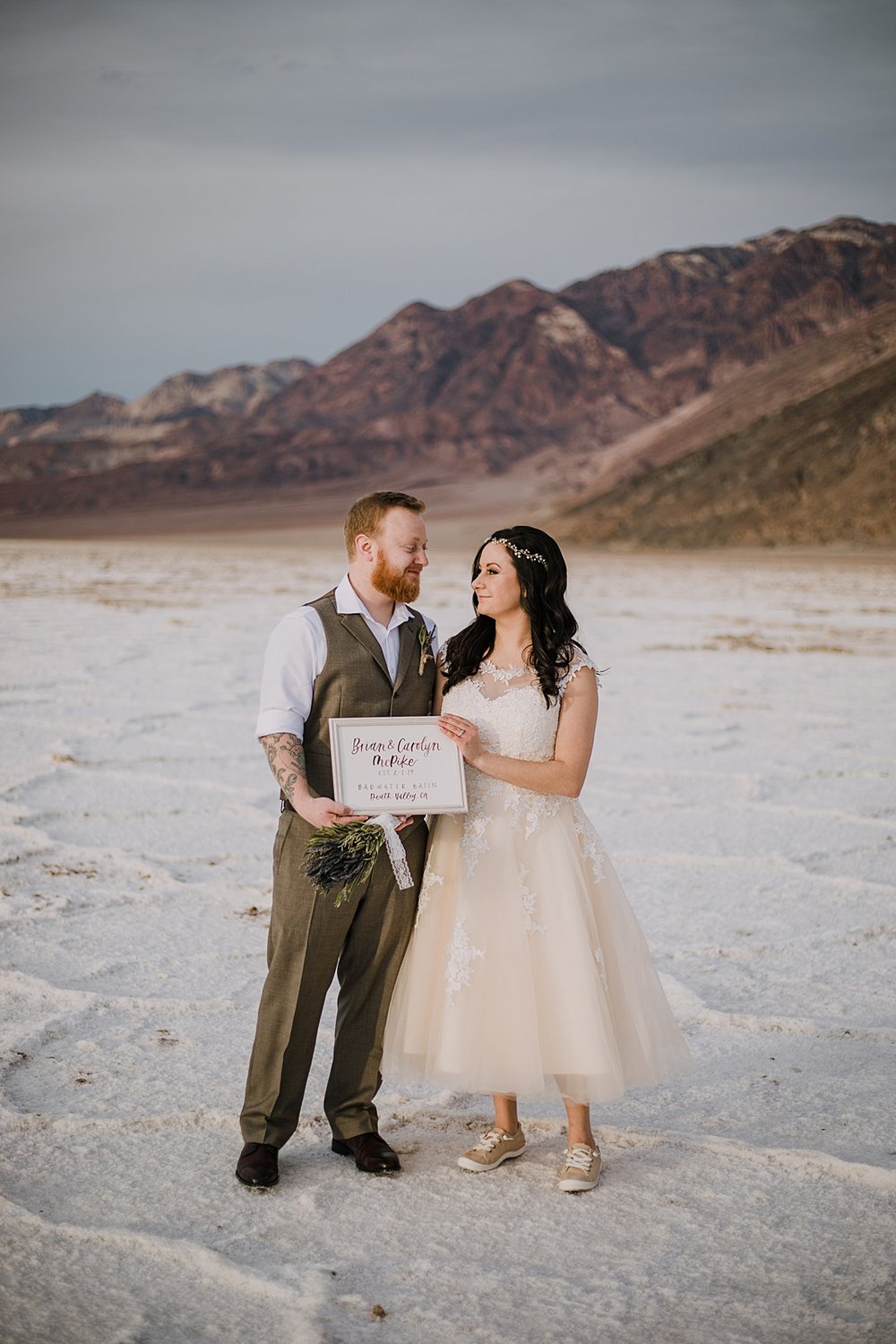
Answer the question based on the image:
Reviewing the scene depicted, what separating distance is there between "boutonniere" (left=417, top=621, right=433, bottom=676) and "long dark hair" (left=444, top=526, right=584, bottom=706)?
0.21ft

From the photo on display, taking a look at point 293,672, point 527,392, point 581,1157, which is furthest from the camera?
point 527,392

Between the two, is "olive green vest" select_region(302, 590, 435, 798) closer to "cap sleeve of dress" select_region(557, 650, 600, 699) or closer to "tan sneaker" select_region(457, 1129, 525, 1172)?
"cap sleeve of dress" select_region(557, 650, 600, 699)

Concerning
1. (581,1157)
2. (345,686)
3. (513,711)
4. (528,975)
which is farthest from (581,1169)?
(345,686)

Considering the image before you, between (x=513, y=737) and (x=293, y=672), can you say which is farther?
(x=513, y=737)

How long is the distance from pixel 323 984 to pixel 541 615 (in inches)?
35.6

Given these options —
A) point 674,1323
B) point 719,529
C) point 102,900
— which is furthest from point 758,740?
point 719,529

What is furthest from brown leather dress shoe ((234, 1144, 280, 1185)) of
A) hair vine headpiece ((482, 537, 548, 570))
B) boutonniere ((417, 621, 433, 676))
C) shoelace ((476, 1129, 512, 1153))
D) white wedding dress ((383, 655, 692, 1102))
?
hair vine headpiece ((482, 537, 548, 570))

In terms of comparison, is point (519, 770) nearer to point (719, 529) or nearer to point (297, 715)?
point (297, 715)

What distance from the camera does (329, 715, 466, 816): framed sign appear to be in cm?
252

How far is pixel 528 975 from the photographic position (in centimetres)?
268

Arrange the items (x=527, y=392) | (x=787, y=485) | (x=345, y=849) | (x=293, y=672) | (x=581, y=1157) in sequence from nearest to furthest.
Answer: (x=345, y=849)
(x=293, y=672)
(x=581, y=1157)
(x=787, y=485)
(x=527, y=392)

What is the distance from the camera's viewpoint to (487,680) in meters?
2.82

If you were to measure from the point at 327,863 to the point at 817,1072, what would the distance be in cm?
153

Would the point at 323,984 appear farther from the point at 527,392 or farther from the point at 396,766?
the point at 527,392
